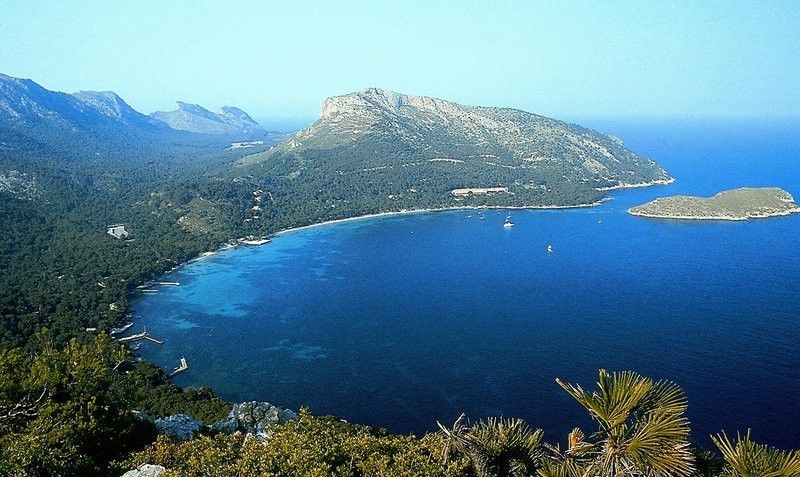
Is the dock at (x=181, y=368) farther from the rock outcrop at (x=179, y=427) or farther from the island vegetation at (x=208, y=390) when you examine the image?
the rock outcrop at (x=179, y=427)

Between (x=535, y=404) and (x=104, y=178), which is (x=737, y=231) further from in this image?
(x=104, y=178)

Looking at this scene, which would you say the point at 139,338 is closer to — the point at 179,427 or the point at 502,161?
the point at 179,427

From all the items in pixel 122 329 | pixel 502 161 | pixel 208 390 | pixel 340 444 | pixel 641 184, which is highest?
pixel 502 161

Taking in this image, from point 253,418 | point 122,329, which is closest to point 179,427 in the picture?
point 253,418

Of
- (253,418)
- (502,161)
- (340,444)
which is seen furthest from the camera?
(502,161)

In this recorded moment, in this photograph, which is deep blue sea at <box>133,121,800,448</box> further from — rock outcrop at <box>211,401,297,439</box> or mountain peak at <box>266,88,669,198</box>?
mountain peak at <box>266,88,669,198</box>

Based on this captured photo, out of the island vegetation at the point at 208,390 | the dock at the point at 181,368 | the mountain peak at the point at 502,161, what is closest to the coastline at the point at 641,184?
the mountain peak at the point at 502,161


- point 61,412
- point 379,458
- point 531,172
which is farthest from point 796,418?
point 531,172

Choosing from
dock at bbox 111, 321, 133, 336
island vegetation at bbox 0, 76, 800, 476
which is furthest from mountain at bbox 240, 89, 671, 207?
dock at bbox 111, 321, 133, 336
